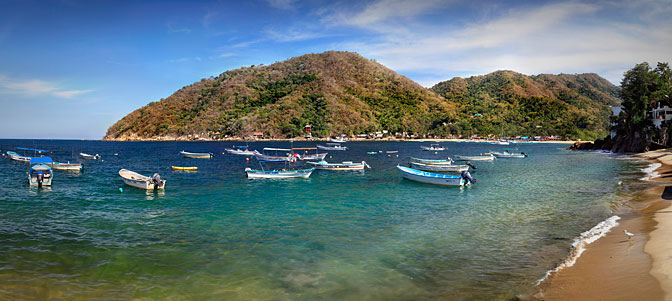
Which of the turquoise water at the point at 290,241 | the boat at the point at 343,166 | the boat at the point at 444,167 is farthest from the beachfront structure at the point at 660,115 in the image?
the boat at the point at 343,166

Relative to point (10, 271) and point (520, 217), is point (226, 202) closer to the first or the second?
point (10, 271)

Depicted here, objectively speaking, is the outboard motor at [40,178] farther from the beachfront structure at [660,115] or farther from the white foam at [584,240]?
the beachfront structure at [660,115]

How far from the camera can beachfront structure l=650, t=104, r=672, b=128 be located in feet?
252

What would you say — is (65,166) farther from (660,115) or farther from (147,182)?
(660,115)

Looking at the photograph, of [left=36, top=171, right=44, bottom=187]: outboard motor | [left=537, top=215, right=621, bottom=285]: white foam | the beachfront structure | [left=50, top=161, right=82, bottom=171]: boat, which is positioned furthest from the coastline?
the beachfront structure

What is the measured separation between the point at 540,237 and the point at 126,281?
65.0 ft

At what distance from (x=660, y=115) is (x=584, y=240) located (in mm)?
89666

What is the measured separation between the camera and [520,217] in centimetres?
2347

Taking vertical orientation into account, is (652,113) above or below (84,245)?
above

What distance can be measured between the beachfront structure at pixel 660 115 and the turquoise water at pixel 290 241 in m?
60.4

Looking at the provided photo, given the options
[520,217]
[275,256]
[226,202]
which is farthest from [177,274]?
[520,217]

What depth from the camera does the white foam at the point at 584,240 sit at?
13.9 metres

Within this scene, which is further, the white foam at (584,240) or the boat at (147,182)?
the boat at (147,182)

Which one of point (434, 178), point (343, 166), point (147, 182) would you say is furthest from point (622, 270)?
point (343, 166)
